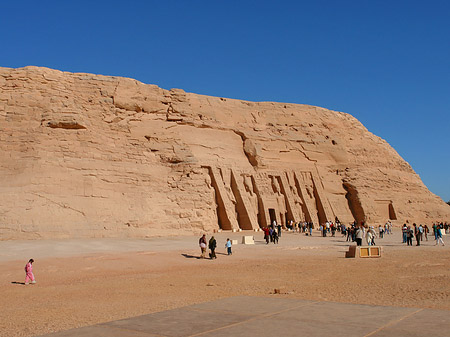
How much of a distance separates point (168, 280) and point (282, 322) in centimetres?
611

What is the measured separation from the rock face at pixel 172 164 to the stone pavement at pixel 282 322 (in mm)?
16149

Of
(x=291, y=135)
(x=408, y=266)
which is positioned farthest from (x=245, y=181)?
(x=408, y=266)

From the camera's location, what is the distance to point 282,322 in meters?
5.03

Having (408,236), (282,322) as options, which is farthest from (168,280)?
(408,236)

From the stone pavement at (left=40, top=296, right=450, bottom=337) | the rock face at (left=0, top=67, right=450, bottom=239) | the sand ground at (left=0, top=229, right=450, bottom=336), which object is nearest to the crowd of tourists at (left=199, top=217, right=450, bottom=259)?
the sand ground at (left=0, top=229, right=450, bottom=336)

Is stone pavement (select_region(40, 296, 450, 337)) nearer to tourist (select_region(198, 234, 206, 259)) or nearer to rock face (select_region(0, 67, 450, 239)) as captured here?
tourist (select_region(198, 234, 206, 259))

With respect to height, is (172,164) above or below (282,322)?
above

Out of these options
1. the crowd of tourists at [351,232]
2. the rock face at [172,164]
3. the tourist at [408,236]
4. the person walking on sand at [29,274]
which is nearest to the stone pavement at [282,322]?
the person walking on sand at [29,274]

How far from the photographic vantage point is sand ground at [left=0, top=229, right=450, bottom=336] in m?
7.18

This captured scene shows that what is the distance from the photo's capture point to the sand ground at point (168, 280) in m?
7.18

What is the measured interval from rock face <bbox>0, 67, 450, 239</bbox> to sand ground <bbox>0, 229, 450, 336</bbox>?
138 inches

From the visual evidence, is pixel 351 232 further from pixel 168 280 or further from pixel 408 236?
pixel 168 280

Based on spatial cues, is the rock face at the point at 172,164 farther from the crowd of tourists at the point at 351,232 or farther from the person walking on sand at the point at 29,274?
the person walking on sand at the point at 29,274

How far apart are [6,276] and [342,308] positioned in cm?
951
